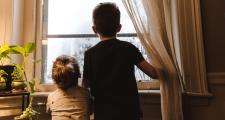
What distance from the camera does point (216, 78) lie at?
164 cm

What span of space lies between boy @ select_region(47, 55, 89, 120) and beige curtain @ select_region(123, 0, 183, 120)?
0.43 m

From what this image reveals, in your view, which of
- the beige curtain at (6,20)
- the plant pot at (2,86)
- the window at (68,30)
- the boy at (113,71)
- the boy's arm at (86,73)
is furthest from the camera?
the window at (68,30)

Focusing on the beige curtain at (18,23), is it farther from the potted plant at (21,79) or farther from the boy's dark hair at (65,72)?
the boy's dark hair at (65,72)

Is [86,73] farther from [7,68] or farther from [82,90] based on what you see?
[7,68]

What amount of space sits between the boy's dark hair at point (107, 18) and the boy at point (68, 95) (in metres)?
0.25

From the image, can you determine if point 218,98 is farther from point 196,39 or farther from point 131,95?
point 131,95

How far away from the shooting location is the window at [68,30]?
6.28ft

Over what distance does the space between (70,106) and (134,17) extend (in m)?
0.63

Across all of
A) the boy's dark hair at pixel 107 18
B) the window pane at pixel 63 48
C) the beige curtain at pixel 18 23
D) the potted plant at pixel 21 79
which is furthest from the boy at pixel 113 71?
the beige curtain at pixel 18 23

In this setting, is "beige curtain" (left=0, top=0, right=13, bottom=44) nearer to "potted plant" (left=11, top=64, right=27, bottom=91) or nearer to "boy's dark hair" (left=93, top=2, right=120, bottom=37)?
"potted plant" (left=11, top=64, right=27, bottom=91)

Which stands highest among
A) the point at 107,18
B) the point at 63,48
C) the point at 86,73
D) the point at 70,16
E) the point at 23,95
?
the point at 70,16

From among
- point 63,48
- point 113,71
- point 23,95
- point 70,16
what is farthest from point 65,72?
point 70,16

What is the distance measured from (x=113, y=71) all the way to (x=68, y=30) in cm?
73

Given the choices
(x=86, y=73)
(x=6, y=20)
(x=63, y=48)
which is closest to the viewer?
(x=86, y=73)
